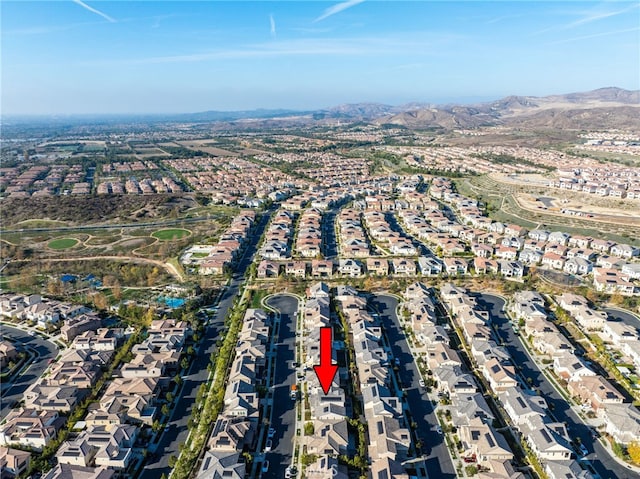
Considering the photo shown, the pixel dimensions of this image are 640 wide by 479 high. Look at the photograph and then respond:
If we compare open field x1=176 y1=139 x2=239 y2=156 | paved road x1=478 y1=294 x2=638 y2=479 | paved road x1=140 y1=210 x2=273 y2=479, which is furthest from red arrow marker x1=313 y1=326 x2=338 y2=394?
open field x1=176 y1=139 x2=239 y2=156

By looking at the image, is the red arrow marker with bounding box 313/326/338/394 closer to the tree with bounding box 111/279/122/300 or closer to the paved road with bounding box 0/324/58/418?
the paved road with bounding box 0/324/58/418

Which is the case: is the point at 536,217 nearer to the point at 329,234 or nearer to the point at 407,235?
the point at 407,235

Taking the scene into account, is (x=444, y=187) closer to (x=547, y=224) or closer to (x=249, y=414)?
(x=547, y=224)

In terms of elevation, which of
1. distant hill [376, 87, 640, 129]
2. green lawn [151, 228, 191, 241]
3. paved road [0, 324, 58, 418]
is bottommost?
paved road [0, 324, 58, 418]

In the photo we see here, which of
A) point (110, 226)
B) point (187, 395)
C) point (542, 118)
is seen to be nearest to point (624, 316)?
point (187, 395)

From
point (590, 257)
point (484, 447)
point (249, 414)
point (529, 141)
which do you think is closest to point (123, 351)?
point (249, 414)

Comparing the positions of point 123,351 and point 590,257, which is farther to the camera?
point 590,257
